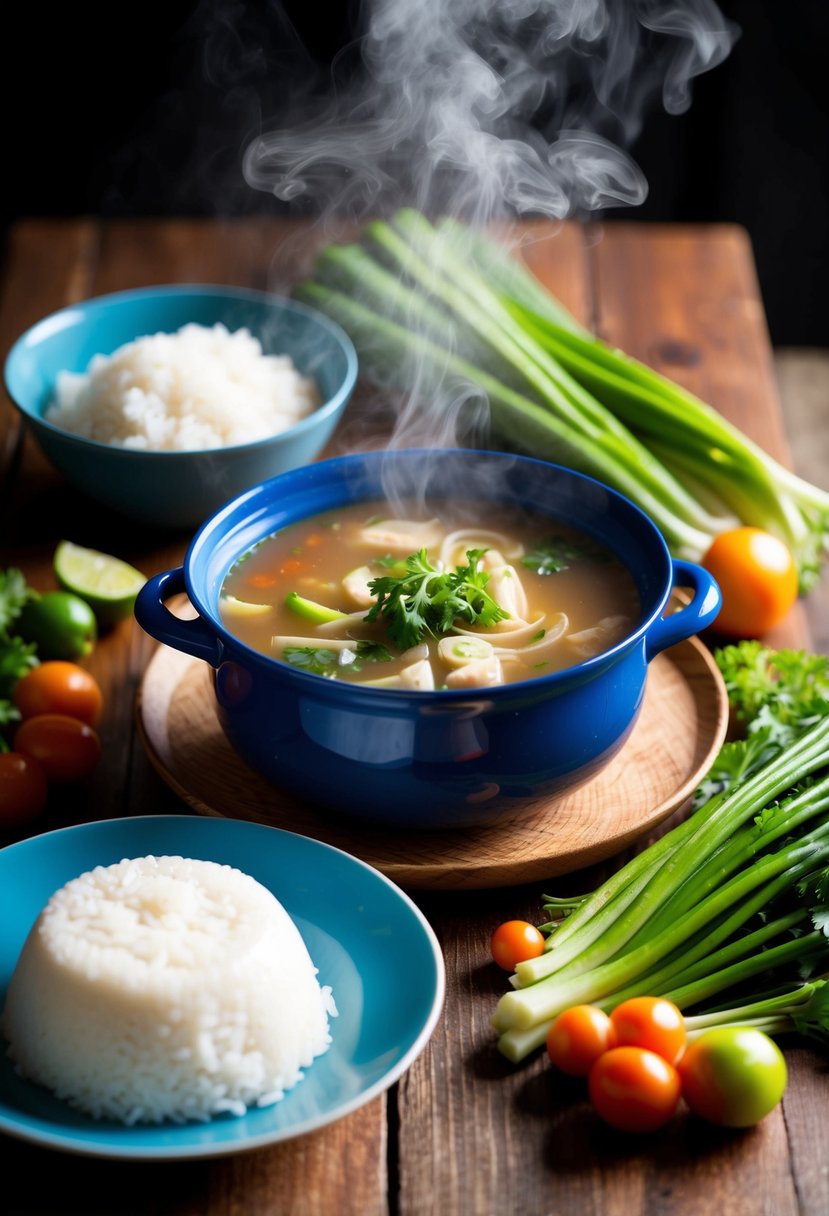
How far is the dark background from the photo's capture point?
18.4 ft

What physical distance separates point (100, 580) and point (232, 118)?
308 cm

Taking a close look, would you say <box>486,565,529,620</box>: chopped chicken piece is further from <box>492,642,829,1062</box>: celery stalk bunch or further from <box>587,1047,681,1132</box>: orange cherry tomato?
<box>587,1047,681,1132</box>: orange cherry tomato

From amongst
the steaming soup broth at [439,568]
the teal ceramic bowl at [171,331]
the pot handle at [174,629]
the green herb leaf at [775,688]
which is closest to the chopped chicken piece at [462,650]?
the steaming soup broth at [439,568]

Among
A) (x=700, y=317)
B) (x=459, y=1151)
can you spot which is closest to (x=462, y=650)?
(x=459, y=1151)

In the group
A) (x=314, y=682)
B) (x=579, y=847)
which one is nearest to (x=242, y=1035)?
(x=314, y=682)

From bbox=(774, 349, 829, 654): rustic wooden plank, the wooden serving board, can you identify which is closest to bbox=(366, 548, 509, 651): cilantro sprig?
the wooden serving board

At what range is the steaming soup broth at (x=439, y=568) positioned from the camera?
89.0 inches

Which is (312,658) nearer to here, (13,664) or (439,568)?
(439,568)

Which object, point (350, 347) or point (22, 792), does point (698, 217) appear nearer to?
point (350, 347)

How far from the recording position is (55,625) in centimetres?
276

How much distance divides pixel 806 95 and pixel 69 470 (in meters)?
4.27

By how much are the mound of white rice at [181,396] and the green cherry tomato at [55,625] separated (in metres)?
0.48

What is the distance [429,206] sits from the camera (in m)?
4.26

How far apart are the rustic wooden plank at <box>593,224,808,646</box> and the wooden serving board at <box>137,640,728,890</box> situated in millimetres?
1286
